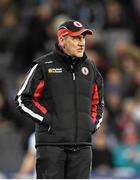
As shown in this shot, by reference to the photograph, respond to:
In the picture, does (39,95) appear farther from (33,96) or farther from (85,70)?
(85,70)

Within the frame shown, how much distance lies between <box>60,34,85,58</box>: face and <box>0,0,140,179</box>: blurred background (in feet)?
13.7

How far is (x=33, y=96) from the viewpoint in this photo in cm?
755

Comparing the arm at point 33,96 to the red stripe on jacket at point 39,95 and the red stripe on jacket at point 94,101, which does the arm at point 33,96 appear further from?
the red stripe on jacket at point 94,101

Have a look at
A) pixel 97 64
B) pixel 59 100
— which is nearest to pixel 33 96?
pixel 59 100

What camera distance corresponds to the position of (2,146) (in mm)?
12867

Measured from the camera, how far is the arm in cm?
749

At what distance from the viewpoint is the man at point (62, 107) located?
24.4 ft

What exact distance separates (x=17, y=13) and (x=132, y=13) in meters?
2.42

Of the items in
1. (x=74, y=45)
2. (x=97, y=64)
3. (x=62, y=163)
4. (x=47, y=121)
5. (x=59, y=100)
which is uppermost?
(x=74, y=45)

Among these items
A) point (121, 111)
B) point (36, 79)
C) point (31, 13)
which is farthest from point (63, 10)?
point (36, 79)

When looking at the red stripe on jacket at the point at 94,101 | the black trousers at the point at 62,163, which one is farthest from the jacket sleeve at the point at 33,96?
the red stripe on jacket at the point at 94,101

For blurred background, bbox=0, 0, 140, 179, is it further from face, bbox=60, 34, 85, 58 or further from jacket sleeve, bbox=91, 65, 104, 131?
face, bbox=60, 34, 85, 58

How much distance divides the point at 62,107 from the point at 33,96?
1.00ft

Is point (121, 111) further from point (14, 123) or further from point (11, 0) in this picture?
point (11, 0)
